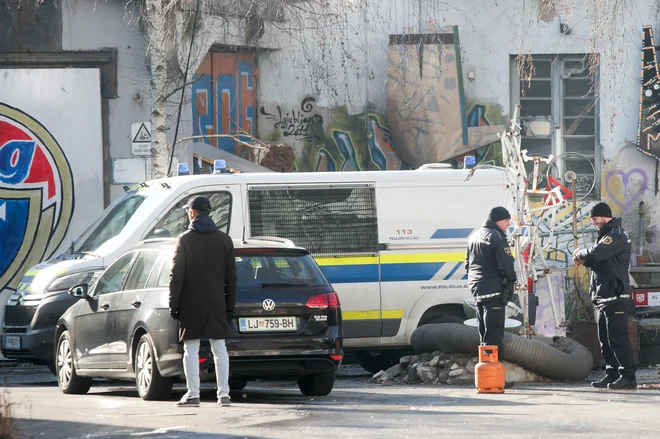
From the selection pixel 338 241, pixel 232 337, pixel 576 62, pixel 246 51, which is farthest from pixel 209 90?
pixel 232 337

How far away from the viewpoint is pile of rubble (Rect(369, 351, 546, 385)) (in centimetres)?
1360

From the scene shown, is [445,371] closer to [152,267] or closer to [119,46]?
[152,267]

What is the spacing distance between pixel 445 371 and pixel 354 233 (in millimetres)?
1895

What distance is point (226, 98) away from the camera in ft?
72.0

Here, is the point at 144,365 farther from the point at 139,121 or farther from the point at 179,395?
the point at 139,121

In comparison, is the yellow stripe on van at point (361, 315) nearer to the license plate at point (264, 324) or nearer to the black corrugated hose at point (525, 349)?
the black corrugated hose at point (525, 349)

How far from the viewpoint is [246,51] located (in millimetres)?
22078

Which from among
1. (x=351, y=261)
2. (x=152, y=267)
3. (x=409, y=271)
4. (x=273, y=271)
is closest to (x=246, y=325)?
(x=273, y=271)

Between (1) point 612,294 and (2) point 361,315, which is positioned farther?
(2) point 361,315

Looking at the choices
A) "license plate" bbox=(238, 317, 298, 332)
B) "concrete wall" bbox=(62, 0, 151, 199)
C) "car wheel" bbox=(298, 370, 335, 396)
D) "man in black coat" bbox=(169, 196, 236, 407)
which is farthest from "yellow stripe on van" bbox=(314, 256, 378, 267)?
"concrete wall" bbox=(62, 0, 151, 199)

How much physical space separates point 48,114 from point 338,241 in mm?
6432

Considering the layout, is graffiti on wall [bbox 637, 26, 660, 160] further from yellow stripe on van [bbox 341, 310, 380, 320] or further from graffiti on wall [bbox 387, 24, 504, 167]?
yellow stripe on van [bbox 341, 310, 380, 320]

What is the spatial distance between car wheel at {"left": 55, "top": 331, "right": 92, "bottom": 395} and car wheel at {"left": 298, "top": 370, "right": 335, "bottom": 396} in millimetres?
2220

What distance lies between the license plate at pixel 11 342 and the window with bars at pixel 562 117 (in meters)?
10.7
